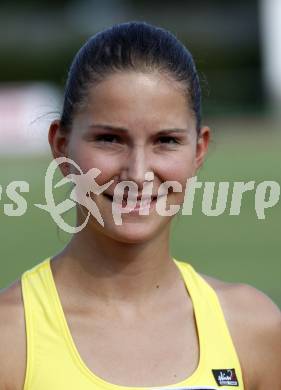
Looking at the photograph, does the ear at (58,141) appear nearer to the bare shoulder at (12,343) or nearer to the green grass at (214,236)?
the bare shoulder at (12,343)

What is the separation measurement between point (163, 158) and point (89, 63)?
39 centimetres

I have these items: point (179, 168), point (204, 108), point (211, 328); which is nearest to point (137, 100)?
point (179, 168)

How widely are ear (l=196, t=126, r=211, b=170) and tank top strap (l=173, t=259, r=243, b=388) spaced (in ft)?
1.27

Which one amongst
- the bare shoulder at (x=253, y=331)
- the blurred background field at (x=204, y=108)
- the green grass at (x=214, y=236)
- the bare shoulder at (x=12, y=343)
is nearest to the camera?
the bare shoulder at (x=12, y=343)

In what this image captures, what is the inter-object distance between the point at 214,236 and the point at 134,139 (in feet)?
31.7

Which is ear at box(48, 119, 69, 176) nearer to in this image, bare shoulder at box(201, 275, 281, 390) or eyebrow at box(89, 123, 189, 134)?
eyebrow at box(89, 123, 189, 134)

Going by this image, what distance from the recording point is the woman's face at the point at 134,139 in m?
3.11

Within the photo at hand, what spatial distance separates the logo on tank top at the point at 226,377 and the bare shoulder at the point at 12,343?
575 mm

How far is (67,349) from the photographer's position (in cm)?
311

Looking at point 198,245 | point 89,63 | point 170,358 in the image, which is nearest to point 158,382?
point 170,358

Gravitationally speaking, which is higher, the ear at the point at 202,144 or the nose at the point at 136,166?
the ear at the point at 202,144

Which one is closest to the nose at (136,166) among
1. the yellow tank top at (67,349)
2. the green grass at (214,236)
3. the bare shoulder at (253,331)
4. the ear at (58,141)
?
the ear at (58,141)

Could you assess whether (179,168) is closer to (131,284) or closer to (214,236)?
(131,284)

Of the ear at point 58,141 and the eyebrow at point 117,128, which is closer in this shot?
the eyebrow at point 117,128
